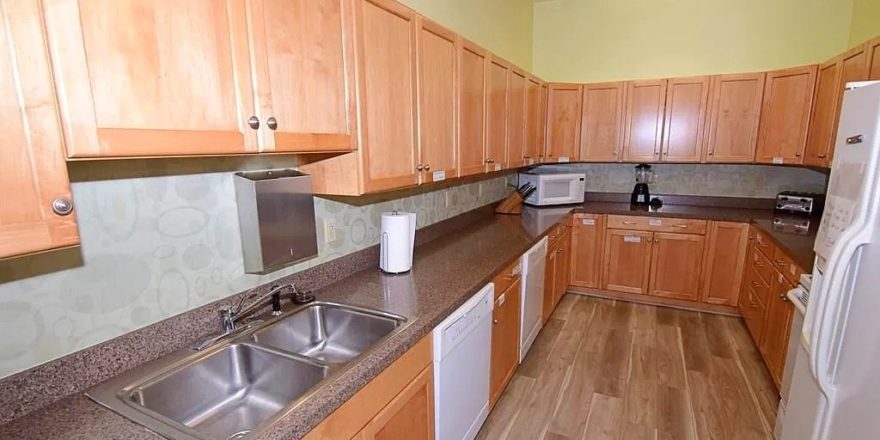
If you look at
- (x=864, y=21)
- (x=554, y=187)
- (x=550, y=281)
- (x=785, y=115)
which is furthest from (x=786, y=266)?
(x=864, y=21)

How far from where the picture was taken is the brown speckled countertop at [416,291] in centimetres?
93

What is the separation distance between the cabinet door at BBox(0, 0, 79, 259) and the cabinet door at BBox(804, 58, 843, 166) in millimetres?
3906

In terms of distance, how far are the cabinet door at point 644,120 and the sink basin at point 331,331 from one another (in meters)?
3.27

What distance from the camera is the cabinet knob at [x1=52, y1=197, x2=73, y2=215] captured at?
71cm

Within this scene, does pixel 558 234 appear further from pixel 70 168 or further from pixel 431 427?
pixel 70 168

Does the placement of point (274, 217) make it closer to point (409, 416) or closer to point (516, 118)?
point (409, 416)

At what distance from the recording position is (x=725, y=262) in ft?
11.5

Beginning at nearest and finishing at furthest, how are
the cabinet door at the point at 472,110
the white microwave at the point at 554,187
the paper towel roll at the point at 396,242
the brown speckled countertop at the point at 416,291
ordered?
the brown speckled countertop at the point at 416,291, the paper towel roll at the point at 396,242, the cabinet door at the point at 472,110, the white microwave at the point at 554,187

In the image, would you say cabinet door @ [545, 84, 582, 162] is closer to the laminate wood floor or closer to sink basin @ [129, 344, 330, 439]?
the laminate wood floor

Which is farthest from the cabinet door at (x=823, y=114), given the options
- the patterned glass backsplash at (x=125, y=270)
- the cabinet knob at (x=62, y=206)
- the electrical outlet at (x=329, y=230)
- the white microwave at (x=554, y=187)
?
the cabinet knob at (x=62, y=206)

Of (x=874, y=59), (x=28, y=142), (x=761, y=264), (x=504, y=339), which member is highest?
(x=874, y=59)

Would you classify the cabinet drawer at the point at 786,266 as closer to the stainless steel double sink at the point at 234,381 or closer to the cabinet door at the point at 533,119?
the cabinet door at the point at 533,119

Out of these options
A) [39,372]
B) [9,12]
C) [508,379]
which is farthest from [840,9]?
[39,372]

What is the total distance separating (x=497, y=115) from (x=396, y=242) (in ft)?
4.30
